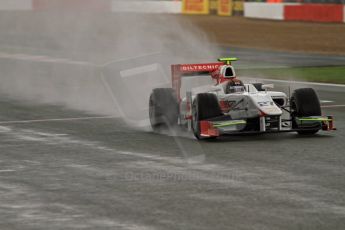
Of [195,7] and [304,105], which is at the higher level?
[195,7]

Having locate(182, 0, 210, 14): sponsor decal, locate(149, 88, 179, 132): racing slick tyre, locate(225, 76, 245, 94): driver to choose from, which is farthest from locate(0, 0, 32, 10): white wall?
locate(182, 0, 210, 14): sponsor decal

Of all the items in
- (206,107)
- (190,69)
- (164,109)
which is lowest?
(164,109)

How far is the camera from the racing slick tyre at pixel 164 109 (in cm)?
1470

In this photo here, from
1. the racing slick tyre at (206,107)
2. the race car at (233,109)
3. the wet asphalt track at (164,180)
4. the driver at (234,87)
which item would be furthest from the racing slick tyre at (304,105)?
the racing slick tyre at (206,107)

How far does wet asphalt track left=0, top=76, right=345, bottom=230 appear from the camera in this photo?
8.61m

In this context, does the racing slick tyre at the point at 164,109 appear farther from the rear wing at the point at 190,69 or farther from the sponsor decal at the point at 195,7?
the sponsor decal at the point at 195,7

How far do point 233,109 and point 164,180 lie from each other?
3.45 m

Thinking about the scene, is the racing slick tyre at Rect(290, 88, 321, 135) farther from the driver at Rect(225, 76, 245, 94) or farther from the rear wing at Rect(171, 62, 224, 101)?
the rear wing at Rect(171, 62, 224, 101)

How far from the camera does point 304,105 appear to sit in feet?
45.6

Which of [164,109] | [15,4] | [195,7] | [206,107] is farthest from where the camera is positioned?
[195,7]

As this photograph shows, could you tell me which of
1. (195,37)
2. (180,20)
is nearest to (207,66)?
(195,37)

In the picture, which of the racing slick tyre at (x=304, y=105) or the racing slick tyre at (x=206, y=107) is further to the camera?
the racing slick tyre at (x=304, y=105)

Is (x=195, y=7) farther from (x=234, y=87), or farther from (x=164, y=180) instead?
(x=164, y=180)

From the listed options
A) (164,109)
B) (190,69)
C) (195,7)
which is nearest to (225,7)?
(195,7)
